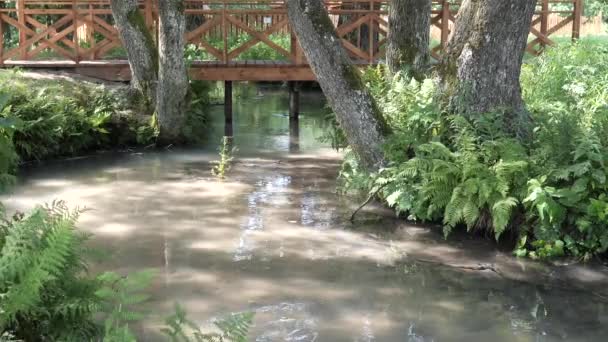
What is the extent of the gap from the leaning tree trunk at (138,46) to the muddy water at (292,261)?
6.09 ft

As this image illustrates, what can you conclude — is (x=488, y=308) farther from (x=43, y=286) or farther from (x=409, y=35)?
(x=409, y=35)

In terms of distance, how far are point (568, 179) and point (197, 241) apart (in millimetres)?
3198

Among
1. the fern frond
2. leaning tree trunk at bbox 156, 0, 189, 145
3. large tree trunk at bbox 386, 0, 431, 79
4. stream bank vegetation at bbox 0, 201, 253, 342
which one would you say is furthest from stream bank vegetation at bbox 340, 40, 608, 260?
leaning tree trunk at bbox 156, 0, 189, 145

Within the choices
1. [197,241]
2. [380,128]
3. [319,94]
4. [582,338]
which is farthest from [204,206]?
[319,94]

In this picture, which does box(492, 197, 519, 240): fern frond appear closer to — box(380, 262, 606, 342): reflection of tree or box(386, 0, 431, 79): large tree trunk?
box(380, 262, 606, 342): reflection of tree

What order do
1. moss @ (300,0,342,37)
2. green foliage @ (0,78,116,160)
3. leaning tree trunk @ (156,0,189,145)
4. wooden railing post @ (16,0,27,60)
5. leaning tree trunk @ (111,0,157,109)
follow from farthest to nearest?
wooden railing post @ (16,0,27,60), leaning tree trunk @ (111,0,157,109), leaning tree trunk @ (156,0,189,145), green foliage @ (0,78,116,160), moss @ (300,0,342,37)

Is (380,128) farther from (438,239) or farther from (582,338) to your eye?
(582,338)

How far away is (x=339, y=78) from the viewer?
7.59 meters

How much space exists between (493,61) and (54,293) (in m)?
4.95

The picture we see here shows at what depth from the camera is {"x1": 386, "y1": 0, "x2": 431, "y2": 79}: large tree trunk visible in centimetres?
894

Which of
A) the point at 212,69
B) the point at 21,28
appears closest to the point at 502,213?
the point at 212,69

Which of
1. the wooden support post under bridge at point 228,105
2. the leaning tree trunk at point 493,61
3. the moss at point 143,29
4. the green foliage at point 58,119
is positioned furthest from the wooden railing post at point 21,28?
the leaning tree trunk at point 493,61

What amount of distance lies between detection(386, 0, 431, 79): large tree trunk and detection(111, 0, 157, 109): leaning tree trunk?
4084 millimetres

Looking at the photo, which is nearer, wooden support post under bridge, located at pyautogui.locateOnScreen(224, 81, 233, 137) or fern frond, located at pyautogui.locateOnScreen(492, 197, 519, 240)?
fern frond, located at pyautogui.locateOnScreen(492, 197, 519, 240)
